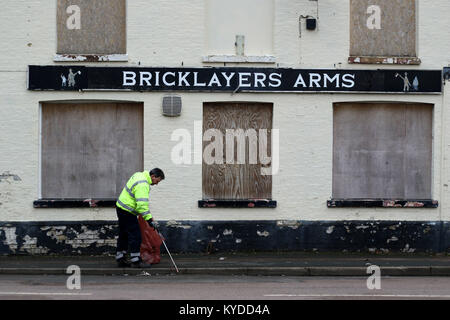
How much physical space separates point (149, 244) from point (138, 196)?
3.73ft

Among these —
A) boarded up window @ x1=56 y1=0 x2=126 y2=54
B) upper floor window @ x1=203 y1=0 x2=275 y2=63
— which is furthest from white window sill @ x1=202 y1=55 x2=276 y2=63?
boarded up window @ x1=56 y1=0 x2=126 y2=54

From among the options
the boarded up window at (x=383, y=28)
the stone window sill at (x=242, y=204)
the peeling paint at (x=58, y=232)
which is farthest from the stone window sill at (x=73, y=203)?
the boarded up window at (x=383, y=28)

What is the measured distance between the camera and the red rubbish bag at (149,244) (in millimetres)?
15167

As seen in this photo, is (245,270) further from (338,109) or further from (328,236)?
(338,109)

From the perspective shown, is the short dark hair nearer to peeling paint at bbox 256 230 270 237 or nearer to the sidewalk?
the sidewalk

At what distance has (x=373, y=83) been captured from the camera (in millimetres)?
17078

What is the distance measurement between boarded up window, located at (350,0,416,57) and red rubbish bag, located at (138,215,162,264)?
5703mm

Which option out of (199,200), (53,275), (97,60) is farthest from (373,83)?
(53,275)

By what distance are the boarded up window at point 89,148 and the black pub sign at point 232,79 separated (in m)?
0.51

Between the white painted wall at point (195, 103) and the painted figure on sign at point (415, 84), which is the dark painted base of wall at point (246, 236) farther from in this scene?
the painted figure on sign at point (415, 84)

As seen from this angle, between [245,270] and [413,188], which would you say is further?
[413,188]

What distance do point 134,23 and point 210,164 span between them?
10.9ft

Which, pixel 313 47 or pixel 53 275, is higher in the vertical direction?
pixel 313 47

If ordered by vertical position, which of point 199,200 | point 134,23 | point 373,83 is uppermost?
point 134,23
